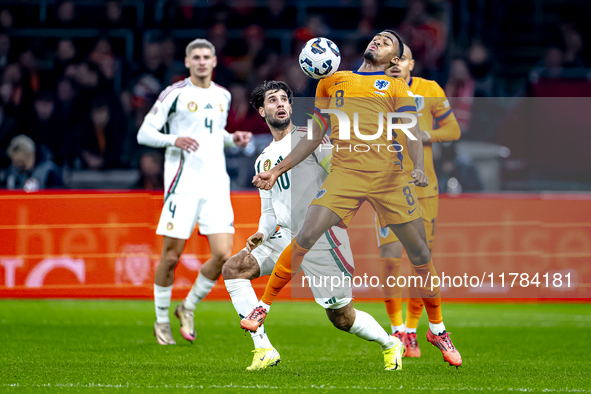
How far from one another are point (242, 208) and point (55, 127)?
4.11 meters

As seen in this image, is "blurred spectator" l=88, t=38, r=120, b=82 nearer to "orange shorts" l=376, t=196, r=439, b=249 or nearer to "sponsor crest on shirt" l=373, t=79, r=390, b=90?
"orange shorts" l=376, t=196, r=439, b=249

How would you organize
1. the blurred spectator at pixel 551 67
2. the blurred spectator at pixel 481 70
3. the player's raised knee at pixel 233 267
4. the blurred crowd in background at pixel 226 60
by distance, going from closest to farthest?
the player's raised knee at pixel 233 267, the blurred crowd in background at pixel 226 60, the blurred spectator at pixel 481 70, the blurred spectator at pixel 551 67

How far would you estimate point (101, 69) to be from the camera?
12.5m

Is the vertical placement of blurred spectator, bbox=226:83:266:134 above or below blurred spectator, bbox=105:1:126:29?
below

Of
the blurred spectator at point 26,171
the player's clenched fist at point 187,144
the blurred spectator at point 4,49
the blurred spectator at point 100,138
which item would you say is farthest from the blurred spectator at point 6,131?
the player's clenched fist at point 187,144

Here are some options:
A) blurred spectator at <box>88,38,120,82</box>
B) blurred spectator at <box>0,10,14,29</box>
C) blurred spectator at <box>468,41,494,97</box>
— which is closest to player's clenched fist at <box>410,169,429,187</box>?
blurred spectator at <box>468,41,494,97</box>

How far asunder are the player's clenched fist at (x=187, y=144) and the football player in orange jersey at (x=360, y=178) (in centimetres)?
180

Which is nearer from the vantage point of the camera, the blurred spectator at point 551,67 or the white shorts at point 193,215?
the white shorts at point 193,215

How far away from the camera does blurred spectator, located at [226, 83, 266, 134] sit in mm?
11352

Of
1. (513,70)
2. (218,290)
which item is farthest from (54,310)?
(513,70)

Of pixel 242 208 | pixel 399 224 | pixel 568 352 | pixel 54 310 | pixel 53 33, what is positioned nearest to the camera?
pixel 399 224

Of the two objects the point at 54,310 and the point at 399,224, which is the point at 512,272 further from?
the point at 54,310

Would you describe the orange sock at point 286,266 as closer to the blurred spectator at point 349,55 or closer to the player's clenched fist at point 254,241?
the player's clenched fist at point 254,241

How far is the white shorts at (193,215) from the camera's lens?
6828 mm
